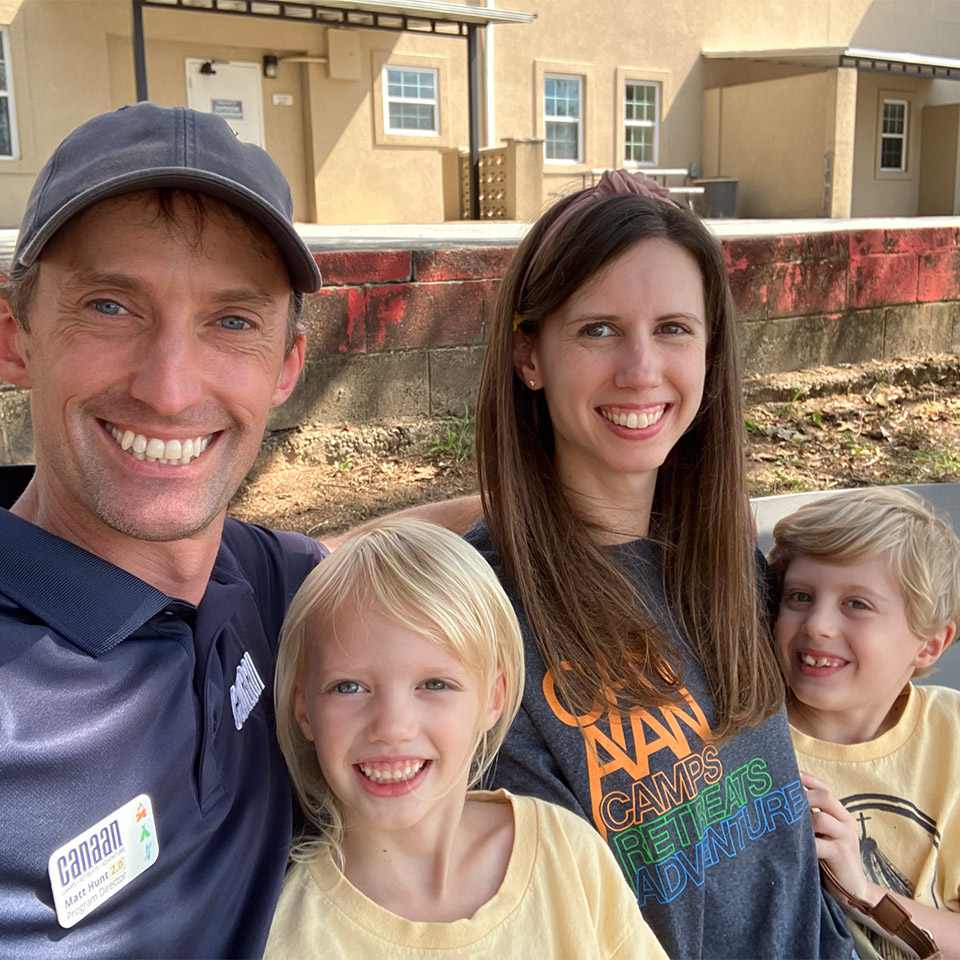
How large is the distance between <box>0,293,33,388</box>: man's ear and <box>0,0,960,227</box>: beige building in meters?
10.2

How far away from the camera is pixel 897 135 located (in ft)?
61.7

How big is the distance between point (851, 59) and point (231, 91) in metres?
10.3

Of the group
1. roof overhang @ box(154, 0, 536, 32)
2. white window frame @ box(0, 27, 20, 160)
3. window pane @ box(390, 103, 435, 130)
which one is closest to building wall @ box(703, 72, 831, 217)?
roof overhang @ box(154, 0, 536, 32)

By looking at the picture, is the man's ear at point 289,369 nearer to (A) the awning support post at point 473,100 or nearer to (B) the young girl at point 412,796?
(B) the young girl at point 412,796

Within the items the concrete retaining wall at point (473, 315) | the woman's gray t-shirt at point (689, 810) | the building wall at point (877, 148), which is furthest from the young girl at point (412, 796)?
the building wall at point (877, 148)

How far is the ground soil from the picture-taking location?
450cm

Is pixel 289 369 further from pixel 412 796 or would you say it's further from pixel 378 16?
pixel 378 16

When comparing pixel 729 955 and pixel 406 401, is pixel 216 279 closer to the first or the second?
pixel 729 955

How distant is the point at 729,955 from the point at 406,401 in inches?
146

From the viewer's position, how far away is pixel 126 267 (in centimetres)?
129

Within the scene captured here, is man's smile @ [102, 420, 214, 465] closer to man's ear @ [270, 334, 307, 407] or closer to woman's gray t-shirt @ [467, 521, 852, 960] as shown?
man's ear @ [270, 334, 307, 407]

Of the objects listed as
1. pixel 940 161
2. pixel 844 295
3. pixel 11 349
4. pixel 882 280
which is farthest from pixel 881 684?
pixel 940 161

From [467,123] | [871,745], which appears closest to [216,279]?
[871,745]

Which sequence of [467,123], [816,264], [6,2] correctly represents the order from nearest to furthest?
[816,264]
[6,2]
[467,123]
